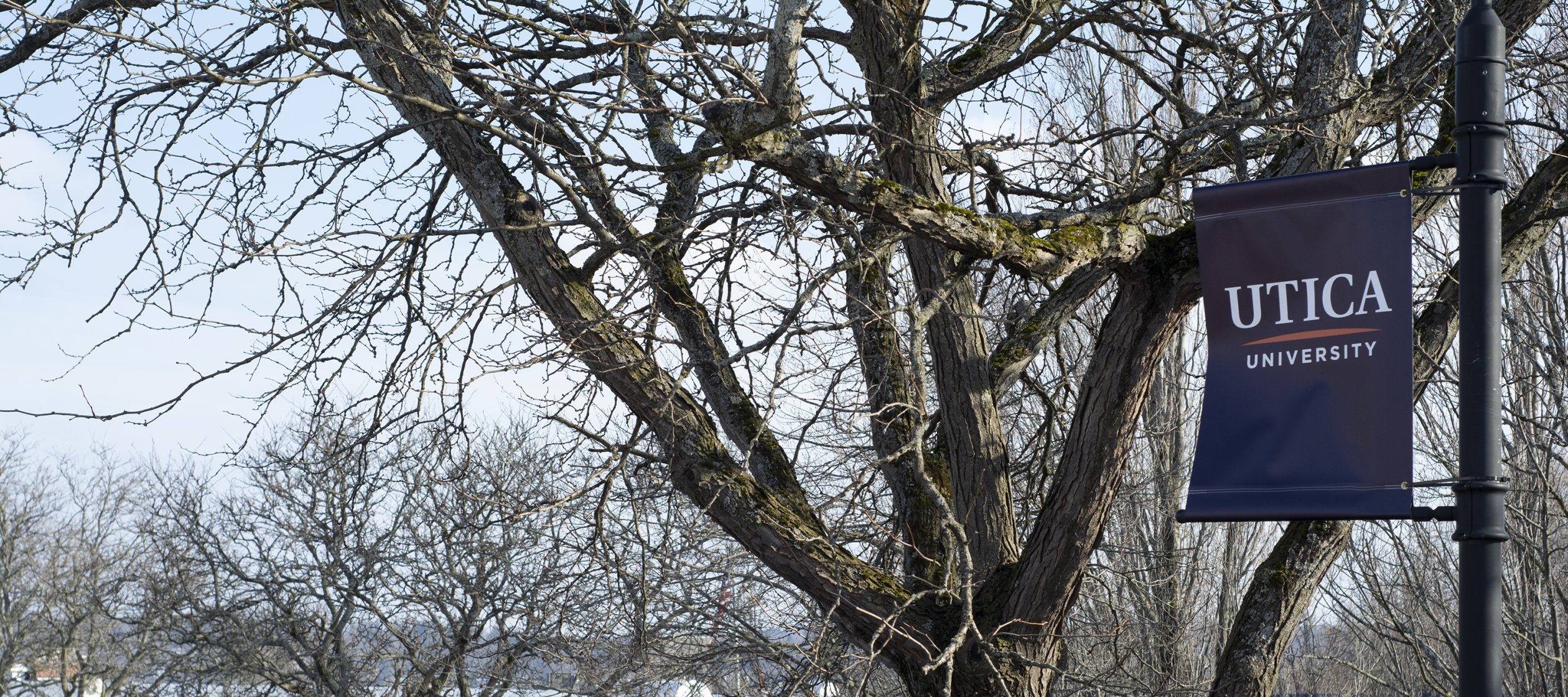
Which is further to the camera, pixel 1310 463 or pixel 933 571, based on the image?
pixel 933 571

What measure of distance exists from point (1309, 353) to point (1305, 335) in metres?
0.06

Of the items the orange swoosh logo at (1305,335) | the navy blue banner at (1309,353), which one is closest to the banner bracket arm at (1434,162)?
the navy blue banner at (1309,353)

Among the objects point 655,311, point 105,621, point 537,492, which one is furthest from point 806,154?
point 105,621

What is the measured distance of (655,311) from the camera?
523cm

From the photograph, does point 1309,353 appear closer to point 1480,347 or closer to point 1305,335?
point 1305,335

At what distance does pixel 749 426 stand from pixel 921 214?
5.08 feet

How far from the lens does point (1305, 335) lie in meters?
3.71

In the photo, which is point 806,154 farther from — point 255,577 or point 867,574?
point 255,577

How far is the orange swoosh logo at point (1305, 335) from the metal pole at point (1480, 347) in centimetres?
30

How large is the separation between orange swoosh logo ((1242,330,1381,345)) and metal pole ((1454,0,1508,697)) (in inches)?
12.0

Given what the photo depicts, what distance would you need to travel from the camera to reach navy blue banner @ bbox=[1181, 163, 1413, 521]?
11.5ft

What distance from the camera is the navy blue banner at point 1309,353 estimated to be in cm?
351

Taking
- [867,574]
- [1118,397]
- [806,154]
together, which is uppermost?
[806,154]

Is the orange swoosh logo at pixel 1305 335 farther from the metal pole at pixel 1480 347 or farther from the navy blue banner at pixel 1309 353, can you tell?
the metal pole at pixel 1480 347
